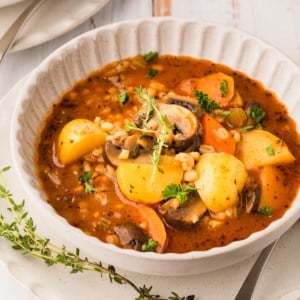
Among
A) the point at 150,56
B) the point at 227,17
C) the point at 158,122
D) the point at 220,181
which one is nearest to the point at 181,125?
the point at 158,122

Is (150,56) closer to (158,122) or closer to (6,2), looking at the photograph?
(158,122)

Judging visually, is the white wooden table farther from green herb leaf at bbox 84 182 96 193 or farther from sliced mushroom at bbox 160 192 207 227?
sliced mushroom at bbox 160 192 207 227

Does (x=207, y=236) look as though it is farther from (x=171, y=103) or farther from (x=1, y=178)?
(x=1, y=178)

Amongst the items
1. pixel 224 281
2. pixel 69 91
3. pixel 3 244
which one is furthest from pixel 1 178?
pixel 224 281

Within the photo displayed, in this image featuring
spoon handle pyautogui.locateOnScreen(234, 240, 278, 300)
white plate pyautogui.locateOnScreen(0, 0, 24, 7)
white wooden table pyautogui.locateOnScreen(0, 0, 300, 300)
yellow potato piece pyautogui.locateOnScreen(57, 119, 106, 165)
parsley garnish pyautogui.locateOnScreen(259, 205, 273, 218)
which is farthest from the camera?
white wooden table pyautogui.locateOnScreen(0, 0, 300, 300)

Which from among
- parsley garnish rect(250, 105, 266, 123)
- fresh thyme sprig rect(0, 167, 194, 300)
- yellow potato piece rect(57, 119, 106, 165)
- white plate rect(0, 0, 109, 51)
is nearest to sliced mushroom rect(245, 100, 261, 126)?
parsley garnish rect(250, 105, 266, 123)

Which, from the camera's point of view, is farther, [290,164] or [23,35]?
[23,35]

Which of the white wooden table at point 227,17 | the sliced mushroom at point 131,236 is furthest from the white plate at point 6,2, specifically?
the sliced mushroom at point 131,236
